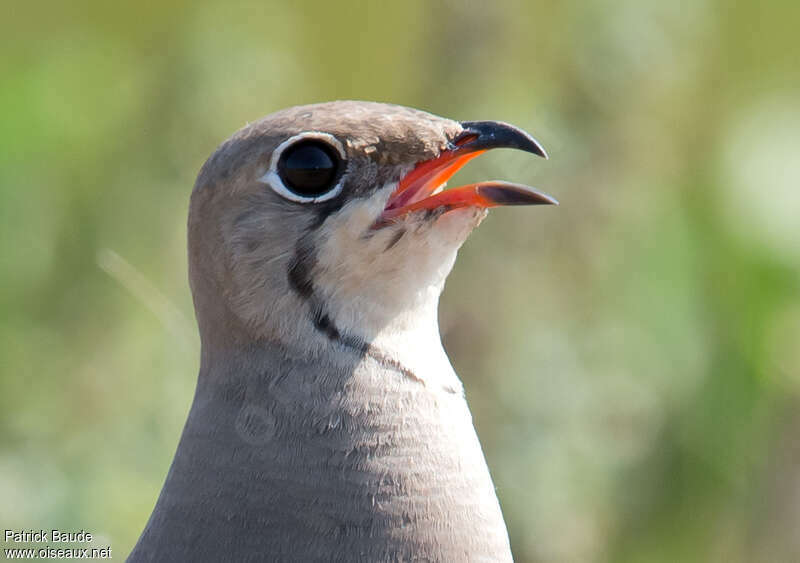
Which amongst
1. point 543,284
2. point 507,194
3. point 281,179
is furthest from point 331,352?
point 543,284

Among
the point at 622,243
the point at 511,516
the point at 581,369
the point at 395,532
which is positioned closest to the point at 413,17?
the point at 622,243

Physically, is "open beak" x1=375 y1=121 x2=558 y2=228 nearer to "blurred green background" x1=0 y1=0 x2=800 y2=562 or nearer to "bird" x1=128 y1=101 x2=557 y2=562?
"bird" x1=128 y1=101 x2=557 y2=562

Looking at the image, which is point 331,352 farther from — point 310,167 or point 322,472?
point 310,167

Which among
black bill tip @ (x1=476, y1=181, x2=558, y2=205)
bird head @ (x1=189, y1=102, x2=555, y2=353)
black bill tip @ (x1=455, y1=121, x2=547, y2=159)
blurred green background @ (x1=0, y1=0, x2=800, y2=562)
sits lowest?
blurred green background @ (x1=0, y1=0, x2=800, y2=562)

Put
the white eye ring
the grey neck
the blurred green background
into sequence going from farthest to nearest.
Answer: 1. the blurred green background
2. the white eye ring
3. the grey neck

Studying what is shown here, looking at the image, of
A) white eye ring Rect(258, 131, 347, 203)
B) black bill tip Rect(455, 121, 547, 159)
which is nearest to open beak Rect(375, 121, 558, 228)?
black bill tip Rect(455, 121, 547, 159)

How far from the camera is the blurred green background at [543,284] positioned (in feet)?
15.6

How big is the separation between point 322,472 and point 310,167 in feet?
2.14

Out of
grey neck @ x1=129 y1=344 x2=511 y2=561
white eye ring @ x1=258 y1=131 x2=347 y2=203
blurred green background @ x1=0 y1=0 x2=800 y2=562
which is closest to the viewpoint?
grey neck @ x1=129 y1=344 x2=511 y2=561

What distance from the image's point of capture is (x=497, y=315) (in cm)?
485

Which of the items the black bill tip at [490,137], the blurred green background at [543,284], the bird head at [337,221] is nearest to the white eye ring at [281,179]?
the bird head at [337,221]

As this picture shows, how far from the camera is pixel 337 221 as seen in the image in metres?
2.65

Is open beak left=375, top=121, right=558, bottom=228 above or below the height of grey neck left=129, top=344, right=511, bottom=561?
above

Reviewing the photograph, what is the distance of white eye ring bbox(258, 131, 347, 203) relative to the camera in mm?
2637
